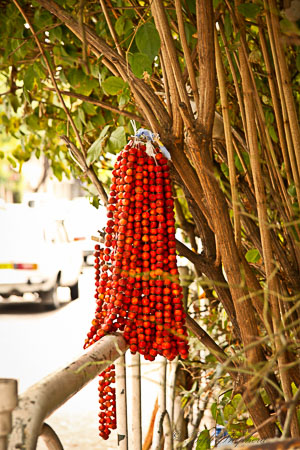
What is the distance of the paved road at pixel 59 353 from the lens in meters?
2.88

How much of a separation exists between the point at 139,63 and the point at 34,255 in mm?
5209

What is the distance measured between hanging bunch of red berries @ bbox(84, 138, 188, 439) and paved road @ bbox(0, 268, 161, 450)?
111cm

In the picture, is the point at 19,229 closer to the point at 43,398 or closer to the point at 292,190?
the point at 292,190

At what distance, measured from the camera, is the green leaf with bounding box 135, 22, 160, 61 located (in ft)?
2.70

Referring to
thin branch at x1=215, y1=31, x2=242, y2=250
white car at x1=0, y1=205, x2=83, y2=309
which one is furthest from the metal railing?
white car at x1=0, y1=205, x2=83, y2=309

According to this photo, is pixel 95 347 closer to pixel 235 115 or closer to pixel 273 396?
pixel 273 396

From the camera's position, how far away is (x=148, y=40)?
827 mm

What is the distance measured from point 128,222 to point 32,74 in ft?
1.82

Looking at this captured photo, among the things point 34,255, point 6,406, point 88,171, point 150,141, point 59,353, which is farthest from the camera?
point 34,255

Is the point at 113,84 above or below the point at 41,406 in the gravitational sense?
above

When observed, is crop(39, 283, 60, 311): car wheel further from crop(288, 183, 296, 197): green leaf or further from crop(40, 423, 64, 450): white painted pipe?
crop(40, 423, 64, 450): white painted pipe

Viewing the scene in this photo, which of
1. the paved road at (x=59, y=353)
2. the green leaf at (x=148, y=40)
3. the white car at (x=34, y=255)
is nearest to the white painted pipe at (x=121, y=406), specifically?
the green leaf at (x=148, y=40)

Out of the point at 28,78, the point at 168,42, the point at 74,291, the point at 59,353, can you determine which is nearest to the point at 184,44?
the point at 168,42

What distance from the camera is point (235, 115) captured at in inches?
53.1
